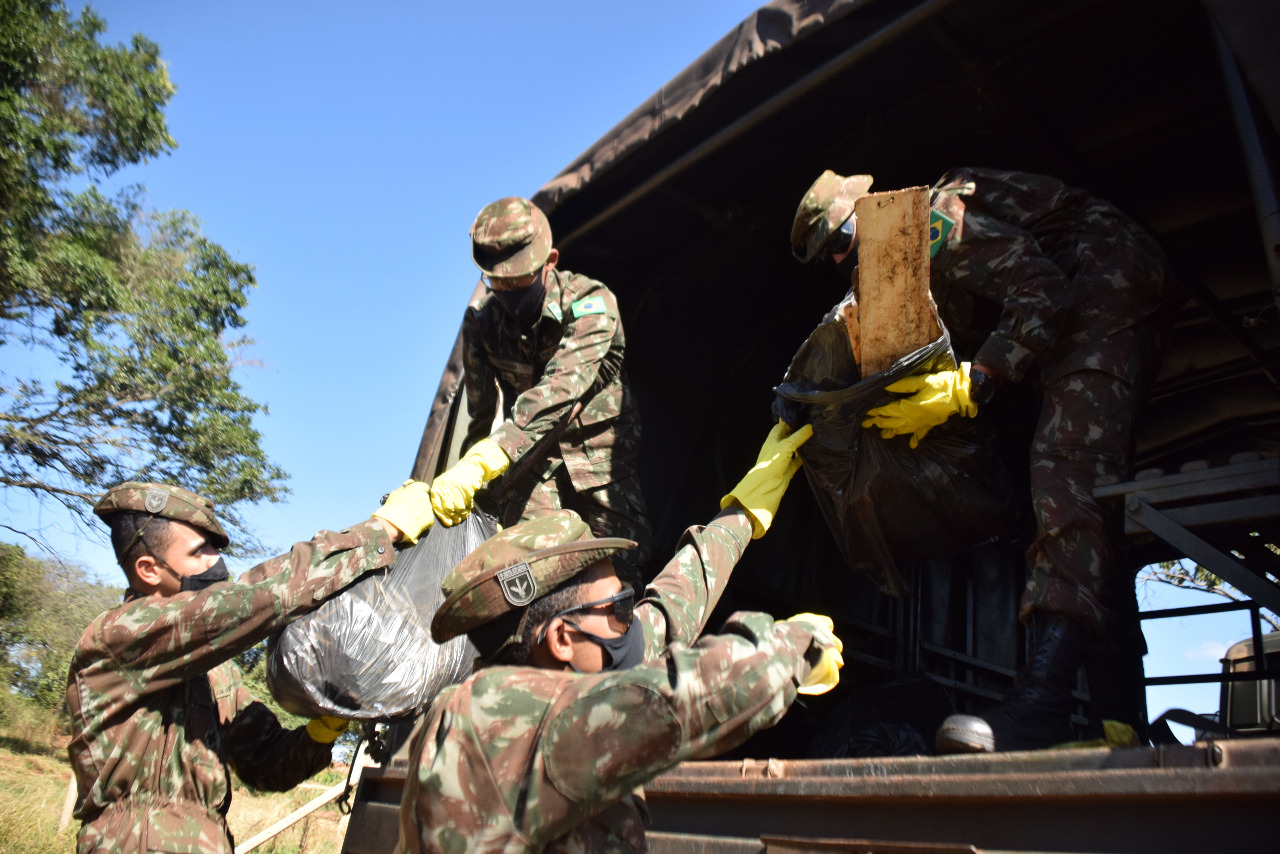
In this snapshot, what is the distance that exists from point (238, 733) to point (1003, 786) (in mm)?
2050

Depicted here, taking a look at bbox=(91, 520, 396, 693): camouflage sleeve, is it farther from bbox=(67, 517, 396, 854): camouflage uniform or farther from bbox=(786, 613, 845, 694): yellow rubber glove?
bbox=(786, 613, 845, 694): yellow rubber glove

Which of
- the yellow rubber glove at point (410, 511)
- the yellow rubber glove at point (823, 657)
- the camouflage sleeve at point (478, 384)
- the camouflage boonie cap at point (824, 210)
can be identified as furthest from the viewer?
the camouflage sleeve at point (478, 384)

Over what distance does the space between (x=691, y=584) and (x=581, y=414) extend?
143 cm

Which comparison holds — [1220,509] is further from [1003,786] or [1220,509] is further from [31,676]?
[31,676]

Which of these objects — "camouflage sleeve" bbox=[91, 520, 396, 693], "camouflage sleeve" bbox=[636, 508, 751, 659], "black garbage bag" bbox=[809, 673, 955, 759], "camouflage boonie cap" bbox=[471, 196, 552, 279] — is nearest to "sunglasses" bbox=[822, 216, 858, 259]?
"camouflage sleeve" bbox=[636, 508, 751, 659]

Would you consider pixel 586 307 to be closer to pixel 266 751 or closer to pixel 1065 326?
pixel 1065 326

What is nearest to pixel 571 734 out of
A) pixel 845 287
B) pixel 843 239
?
pixel 843 239

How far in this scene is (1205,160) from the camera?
3.41 m

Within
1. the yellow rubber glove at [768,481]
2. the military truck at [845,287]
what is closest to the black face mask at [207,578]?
the military truck at [845,287]

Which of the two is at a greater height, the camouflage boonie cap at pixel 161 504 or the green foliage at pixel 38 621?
the camouflage boonie cap at pixel 161 504

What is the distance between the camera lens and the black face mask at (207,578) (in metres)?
2.43

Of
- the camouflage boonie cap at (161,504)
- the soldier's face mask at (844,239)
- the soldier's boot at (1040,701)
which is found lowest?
the soldier's boot at (1040,701)

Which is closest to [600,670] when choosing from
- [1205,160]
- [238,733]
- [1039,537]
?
[1039,537]

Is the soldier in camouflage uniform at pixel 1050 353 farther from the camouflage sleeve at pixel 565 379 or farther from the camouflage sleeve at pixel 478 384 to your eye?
the camouflage sleeve at pixel 478 384
